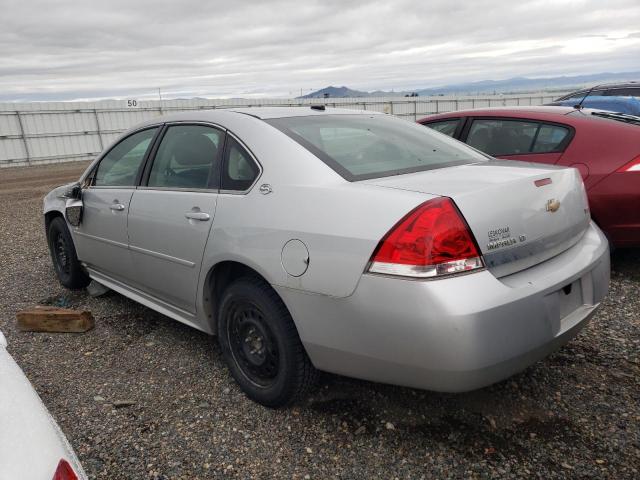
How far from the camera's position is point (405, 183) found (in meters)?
2.23

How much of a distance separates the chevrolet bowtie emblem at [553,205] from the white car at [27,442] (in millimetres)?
2048

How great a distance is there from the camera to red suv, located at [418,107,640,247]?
12.6 feet

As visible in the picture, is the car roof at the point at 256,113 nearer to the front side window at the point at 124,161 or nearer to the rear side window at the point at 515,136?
the front side window at the point at 124,161

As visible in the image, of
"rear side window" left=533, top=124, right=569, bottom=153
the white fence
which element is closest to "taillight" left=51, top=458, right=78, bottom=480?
"rear side window" left=533, top=124, right=569, bottom=153

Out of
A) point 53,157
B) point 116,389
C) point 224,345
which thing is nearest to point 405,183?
point 224,345

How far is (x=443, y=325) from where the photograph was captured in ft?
6.11

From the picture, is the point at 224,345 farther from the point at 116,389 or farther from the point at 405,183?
the point at 405,183

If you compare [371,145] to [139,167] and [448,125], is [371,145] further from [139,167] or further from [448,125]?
[448,125]

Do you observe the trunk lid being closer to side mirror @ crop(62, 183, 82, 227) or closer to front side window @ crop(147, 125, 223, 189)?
front side window @ crop(147, 125, 223, 189)

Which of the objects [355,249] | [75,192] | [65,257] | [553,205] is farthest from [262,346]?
[65,257]

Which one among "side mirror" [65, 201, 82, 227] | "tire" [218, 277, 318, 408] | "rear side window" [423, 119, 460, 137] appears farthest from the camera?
"rear side window" [423, 119, 460, 137]

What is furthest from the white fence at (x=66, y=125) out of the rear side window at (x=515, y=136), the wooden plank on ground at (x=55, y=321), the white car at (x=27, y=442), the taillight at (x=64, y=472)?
the taillight at (x=64, y=472)

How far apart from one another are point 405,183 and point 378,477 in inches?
48.8

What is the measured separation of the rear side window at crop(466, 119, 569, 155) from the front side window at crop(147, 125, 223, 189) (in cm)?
282
